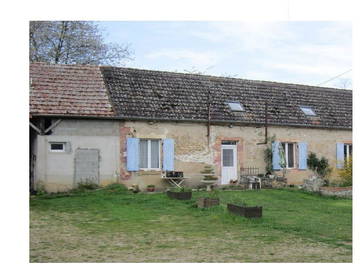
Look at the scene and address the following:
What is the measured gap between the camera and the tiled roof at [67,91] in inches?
535

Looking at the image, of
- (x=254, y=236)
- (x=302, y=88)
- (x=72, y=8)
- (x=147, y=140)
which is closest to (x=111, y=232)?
(x=254, y=236)

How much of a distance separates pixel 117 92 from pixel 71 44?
5756mm

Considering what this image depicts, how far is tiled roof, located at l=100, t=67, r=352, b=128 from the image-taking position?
14.9 metres

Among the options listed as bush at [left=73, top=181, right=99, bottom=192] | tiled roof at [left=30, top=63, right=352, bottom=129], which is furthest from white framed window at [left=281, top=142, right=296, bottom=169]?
bush at [left=73, top=181, right=99, bottom=192]

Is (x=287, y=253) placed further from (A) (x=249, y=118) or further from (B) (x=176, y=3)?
(A) (x=249, y=118)

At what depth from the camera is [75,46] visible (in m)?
19.7

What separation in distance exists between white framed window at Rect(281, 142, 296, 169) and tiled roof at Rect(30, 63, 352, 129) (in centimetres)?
76

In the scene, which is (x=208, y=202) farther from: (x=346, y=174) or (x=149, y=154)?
(x=346, y=174)

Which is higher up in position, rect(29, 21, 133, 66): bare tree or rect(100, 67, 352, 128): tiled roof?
rect(29, 21, 133, 66): bare tree

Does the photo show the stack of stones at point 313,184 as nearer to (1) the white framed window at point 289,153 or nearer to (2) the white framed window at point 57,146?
(1) the white framed window at point 289,153

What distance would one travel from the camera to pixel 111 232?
8414 millimetres

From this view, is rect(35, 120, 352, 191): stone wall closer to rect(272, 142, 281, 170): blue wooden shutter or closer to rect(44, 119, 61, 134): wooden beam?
rect(44, 119, 61, 134): wooden beam

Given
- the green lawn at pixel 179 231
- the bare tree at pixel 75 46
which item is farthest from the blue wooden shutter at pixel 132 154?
the bare tree at pixel 75 46

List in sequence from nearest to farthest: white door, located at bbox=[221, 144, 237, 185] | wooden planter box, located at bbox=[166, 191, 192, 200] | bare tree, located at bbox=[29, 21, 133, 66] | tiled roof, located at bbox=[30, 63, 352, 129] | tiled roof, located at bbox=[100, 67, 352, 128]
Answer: wooden planter box, located at bbox=[166, 191, 192, 200] → tiled roof, located at bbox=[30, 63, 352, 129] → tiled roof, located at bbox=[100, 67, 352, 128] → white door, located at bbox=[221, 144, 237, 185] → bare tree, located at bbox=[29, 21, 133, 66]
